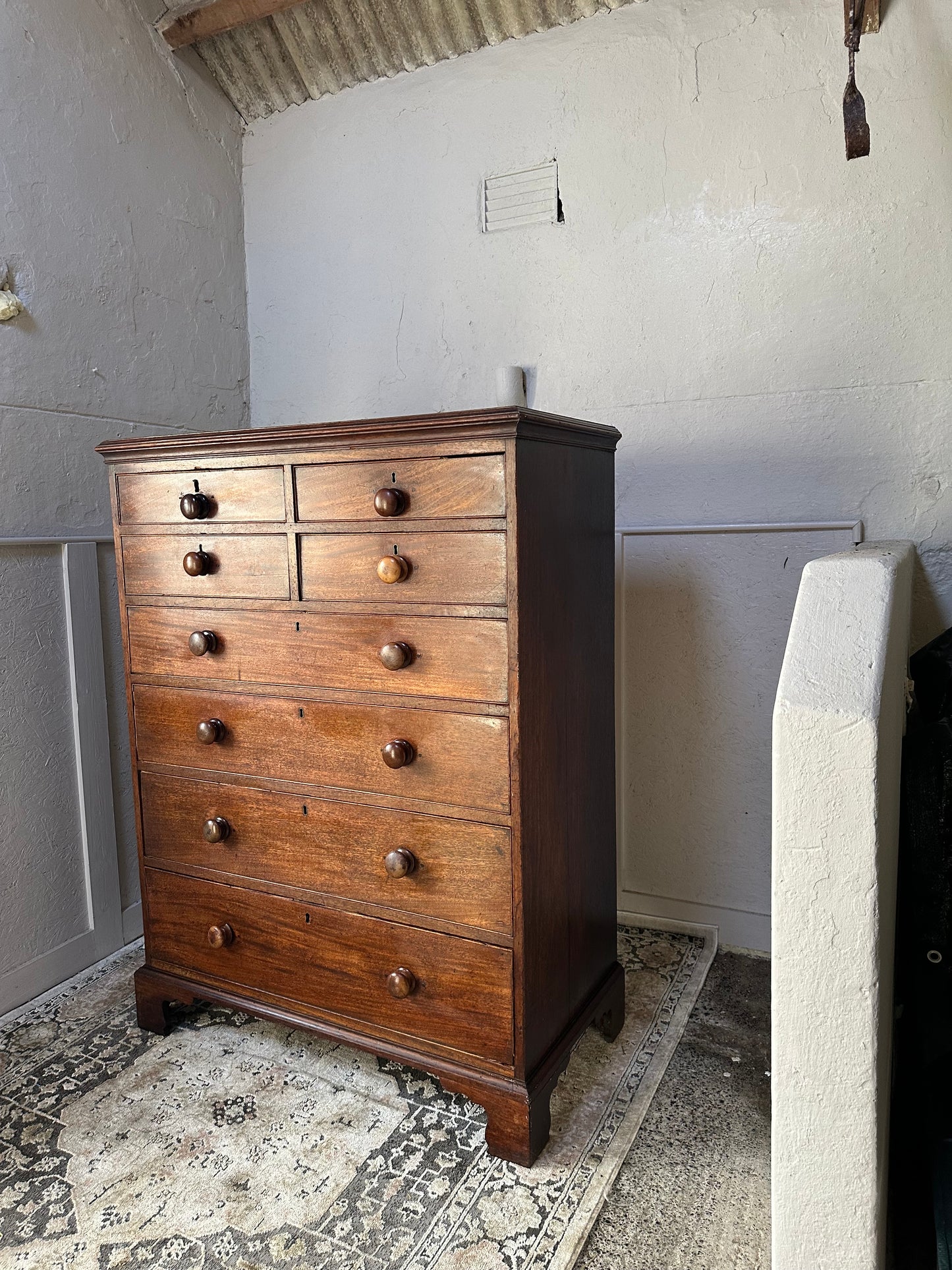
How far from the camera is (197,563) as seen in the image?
1.82m

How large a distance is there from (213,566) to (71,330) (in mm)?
948

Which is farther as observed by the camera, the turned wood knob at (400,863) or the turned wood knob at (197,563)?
the turned wood knob at (197,563)

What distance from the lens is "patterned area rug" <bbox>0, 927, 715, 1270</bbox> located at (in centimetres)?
143

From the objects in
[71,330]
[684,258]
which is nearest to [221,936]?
[71,330]

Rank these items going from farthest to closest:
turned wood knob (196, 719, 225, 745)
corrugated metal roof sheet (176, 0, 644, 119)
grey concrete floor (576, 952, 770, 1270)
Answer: corrugated metal roof sheet (176, 0, 644, 119) < turned wood knob (196, 719, 225, 745) < grey concrete floor (576, 952, 770, 1270)

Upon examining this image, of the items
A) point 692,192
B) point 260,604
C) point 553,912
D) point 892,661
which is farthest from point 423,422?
point 692,192

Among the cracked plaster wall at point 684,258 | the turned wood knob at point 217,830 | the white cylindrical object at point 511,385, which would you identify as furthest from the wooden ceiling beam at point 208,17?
the turned wood knob at point 217,830

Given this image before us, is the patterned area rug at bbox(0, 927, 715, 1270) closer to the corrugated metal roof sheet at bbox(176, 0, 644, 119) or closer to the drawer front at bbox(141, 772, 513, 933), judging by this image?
the drawer front at bbox(141, 772, 513, 933)

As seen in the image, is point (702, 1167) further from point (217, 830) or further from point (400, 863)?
point (217, 830)

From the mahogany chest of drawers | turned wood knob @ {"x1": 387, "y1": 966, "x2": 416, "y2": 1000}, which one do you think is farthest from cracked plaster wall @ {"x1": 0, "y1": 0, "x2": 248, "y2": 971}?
turned wood knob @ {"x1": 387, "y1": 966, "x2": 416, "y2": 1000}

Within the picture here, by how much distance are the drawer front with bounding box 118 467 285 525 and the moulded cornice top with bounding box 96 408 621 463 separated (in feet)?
0.14

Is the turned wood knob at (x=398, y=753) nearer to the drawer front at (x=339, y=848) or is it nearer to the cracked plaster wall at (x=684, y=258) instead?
the drawer front at (x=339, y=848)

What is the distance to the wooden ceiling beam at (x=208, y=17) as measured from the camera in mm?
2344

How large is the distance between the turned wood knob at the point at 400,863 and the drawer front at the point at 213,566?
1.85ft
